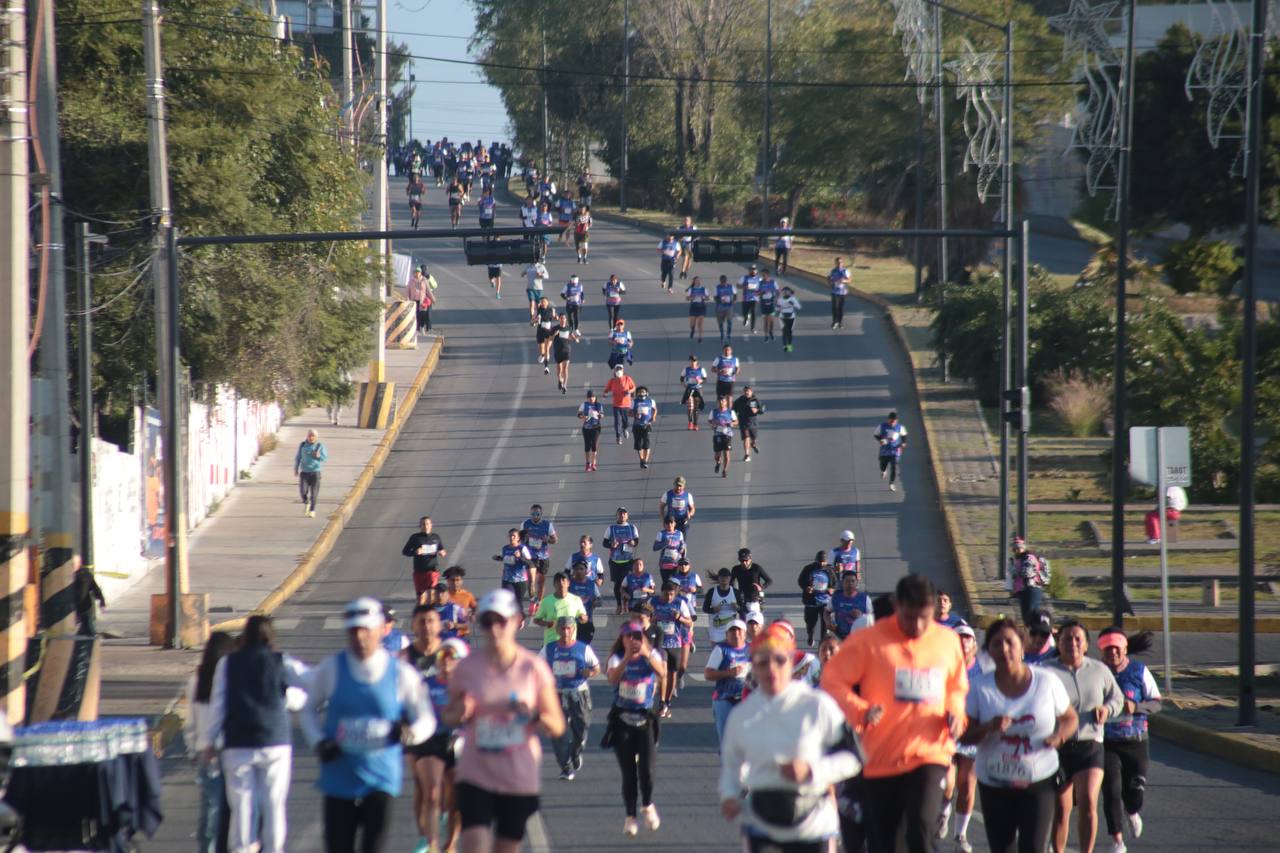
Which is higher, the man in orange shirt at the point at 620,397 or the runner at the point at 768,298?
the runner at the point at 768,298

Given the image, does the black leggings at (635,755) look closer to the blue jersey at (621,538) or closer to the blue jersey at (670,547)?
the blue jersey at (670,547)

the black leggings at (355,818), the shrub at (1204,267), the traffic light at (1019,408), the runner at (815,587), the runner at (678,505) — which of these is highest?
the shrub at (1204,267)

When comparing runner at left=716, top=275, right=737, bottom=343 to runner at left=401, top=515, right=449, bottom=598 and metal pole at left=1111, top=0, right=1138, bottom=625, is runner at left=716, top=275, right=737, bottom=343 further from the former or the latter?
metal pole at left=1111, top=0, right=1138, bottom=625

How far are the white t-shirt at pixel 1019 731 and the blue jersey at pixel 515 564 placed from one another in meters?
15.6

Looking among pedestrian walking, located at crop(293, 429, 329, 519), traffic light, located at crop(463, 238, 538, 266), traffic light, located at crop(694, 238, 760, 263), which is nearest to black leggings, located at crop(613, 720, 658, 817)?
traffic light, located at crop(463, 238, 538, 266)

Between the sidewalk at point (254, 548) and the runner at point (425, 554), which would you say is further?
the runner at point (425, 554)

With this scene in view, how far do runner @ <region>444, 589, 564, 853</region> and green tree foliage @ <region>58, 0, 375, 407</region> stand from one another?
20718 millimetres

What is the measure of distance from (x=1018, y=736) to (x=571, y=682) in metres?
5.32

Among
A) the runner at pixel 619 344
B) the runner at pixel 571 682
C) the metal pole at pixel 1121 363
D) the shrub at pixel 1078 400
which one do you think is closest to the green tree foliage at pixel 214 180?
the runner at pixel 619 344

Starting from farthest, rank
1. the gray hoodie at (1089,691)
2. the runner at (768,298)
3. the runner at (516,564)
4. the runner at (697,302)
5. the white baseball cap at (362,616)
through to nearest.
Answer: the runner at (768,298)
the runner at (697,302)
the runner at (516,564)
the gray hoodie at (1089,691)
the white baseball cap at (362,616)

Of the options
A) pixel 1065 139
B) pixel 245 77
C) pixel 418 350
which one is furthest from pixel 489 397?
pixel 1065 139

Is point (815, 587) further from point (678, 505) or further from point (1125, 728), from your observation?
point (1125, 728)

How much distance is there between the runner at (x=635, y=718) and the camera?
41.1 ft

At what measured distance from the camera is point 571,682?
13.6 meters
